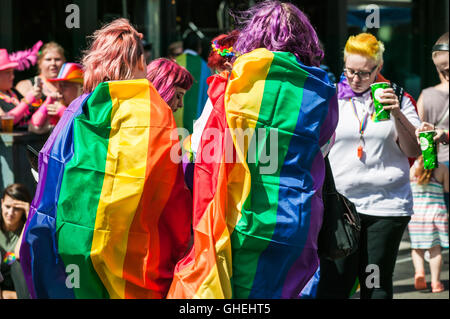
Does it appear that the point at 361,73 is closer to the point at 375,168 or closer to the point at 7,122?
the point at 375,168

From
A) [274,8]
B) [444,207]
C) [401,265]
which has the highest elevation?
[274,8]

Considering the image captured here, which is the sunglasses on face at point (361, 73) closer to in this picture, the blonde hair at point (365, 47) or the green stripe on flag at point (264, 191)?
the blonde hair at point (365, 47)

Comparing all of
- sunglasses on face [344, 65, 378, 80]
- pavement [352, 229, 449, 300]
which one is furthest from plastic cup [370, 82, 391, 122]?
pavement [352, 229, 449, 300]

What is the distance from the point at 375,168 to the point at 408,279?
2.49 meters

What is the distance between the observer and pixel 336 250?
364 cm

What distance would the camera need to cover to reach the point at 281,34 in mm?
3543

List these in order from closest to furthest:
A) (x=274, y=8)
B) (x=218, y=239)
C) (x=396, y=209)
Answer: (x=218, y=239)
(x=274, y=8)
(x=396, y=209)

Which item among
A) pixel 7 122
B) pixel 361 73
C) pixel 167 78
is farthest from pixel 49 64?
pixel 361 73

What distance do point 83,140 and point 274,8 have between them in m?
1.03

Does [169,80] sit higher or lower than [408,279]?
higher

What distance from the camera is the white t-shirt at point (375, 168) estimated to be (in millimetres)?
4641

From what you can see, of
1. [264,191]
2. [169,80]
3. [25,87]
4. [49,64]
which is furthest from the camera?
[25,87]

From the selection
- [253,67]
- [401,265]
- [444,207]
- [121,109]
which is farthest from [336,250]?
[401,265]
